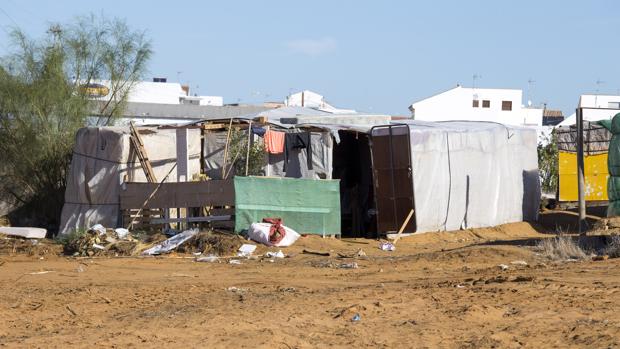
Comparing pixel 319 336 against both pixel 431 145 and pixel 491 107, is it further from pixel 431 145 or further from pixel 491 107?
pixel 491 107

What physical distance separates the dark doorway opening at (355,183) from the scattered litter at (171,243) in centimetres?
480

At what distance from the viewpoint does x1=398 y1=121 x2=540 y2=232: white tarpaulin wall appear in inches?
802

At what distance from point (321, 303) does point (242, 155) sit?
1104 cm

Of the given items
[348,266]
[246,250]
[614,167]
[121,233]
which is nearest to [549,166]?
[614,167]

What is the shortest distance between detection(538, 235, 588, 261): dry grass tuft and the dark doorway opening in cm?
632

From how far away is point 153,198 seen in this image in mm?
19719

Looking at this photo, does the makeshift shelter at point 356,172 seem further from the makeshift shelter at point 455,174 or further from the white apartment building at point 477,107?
the white apartment building at point 477,107

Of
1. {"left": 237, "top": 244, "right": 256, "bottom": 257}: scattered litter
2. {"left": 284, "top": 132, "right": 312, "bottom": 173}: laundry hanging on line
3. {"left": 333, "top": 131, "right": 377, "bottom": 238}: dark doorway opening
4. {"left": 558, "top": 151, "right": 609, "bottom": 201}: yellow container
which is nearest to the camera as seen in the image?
{"left": 237, "top": 244, "right": 256, "bottom": 257}: scattered litter

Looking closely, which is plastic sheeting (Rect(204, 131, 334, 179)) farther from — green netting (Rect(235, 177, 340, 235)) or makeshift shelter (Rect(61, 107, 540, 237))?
green netting (Rect(235, 177, 340, 235))

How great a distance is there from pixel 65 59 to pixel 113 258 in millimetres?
10235

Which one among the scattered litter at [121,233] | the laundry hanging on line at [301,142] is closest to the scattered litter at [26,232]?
the scattered litter at [121,233]

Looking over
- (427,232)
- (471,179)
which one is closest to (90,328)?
(427,232)

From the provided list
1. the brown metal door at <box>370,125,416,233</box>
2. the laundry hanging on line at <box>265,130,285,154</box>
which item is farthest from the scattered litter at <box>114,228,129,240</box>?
the brown metal door at <box>370,125,416,233</box>

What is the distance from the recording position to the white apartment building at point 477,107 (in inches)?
Result: 2192
